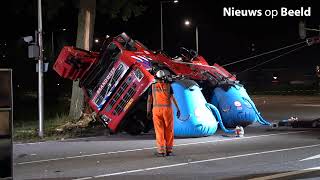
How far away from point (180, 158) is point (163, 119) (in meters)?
0.87

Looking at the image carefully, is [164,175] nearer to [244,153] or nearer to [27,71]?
[244,153]

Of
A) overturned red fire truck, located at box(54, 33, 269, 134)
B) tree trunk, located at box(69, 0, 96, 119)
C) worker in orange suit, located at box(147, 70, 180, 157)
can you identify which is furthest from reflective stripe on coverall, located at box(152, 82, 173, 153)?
tree trunk, located at box(69, 0, 96, 119)

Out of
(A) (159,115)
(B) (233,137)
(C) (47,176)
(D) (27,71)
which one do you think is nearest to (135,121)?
(B) (233,137)

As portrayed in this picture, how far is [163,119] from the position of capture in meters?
11.5

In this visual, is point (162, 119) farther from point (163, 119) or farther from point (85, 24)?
point (85, 24)

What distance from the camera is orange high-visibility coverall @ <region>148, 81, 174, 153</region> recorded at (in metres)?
11.5

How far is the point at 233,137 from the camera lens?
15094mm

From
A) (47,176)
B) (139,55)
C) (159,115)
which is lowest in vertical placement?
(47,176)

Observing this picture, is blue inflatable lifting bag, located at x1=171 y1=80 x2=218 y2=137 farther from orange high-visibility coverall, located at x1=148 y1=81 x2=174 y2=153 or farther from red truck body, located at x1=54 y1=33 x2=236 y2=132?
orange high-visibility coverall, located at x1=148 y1=81 x2=174 y2=153

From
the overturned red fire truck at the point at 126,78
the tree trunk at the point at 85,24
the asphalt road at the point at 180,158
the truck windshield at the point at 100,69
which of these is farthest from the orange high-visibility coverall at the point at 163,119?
the tree trunk at the point at 85,24

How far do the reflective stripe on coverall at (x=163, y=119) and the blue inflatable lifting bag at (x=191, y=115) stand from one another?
3230 millimetres

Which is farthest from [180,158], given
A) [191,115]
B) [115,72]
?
[115,72]

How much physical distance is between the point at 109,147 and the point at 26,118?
11.5 m

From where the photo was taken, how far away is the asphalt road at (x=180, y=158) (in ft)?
31.6
